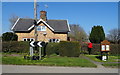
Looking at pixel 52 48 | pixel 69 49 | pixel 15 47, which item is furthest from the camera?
pixel 15 47

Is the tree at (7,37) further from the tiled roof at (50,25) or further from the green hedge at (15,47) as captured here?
the green hedge at (15,47)

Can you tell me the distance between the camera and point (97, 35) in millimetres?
33062

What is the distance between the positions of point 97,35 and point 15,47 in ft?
59.0

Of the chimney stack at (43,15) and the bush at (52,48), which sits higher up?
the chimney stack at (43,15)

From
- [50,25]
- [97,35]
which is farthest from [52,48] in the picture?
[97,35]

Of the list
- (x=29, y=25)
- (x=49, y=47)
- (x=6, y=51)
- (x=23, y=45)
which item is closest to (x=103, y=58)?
(x=49, y=47)

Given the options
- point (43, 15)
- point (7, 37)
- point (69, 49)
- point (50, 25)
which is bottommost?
point (69, 49)

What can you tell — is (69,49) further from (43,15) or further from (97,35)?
(97,35)

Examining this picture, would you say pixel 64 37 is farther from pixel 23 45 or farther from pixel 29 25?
pixel 23 45

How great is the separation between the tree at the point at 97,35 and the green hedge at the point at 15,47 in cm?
1624

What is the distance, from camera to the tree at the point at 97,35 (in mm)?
32959

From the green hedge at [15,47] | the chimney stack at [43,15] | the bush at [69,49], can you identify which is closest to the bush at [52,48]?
the bush at [69,49]

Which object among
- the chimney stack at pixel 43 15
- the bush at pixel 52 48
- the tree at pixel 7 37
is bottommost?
the bush at pixel 52 48

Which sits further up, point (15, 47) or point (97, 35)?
point (97, 35)
